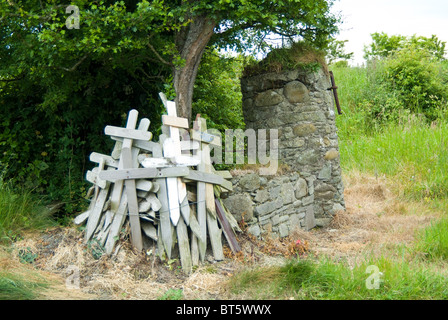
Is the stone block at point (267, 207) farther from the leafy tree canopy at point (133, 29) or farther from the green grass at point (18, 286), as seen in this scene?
the green grass at point (18, 286)

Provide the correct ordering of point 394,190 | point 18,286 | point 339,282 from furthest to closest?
point 394,190
point 18,286
point 339,282

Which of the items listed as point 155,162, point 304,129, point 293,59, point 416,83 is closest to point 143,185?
point 155,162

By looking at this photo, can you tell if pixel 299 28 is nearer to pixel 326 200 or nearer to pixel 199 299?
pixel 326 200

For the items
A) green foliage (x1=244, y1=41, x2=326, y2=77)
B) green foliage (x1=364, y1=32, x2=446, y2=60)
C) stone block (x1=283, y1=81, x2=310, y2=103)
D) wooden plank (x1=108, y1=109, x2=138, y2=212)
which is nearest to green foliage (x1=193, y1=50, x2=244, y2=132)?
green foliage (x1=244, y1=41, x2=326, y2=77)

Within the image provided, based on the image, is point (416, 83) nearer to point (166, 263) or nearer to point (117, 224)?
point (166, 263)

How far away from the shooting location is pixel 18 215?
5957mm

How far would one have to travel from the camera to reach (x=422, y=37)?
63.3 feet

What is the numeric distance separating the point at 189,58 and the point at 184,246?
2.58 m

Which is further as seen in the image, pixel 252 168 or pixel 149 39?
pixel 252 168

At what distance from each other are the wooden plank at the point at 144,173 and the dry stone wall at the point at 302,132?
2459 millimetres

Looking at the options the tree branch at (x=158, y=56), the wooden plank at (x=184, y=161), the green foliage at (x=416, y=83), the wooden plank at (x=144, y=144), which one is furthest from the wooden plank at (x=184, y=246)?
the green foliage at (x=416, y=83)

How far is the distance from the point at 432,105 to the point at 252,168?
9.11 meters

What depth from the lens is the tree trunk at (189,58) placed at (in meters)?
6.10

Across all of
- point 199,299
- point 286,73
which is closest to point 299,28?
point 286,73
